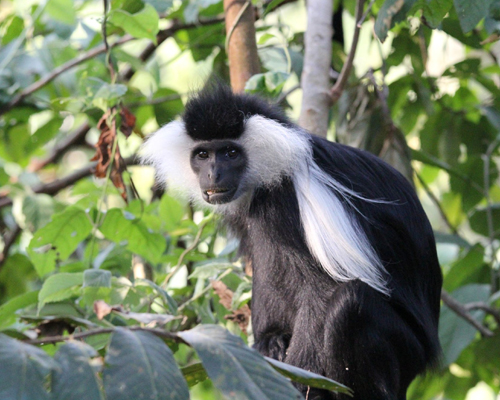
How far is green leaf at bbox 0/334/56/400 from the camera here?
0.98 metres

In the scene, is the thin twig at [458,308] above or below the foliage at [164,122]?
below

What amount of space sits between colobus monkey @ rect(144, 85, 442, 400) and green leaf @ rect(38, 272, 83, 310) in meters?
0.79

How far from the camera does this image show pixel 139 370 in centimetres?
108

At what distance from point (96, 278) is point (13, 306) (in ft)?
2.02

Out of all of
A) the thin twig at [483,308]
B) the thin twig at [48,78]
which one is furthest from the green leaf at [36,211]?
the thin twig at [483,308]

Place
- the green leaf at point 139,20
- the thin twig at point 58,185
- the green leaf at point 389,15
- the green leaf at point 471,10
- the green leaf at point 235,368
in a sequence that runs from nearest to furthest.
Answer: the green leaf at point 235,368 < the green leaf at point 471,10 < the green leaf at point 389,15 < the green leaf at point 139,20 < the thin twig at point 58,185

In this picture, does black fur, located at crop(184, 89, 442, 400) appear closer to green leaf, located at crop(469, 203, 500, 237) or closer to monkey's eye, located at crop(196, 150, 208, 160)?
monkey's eye, located at crop(196, 150, 208, 160)

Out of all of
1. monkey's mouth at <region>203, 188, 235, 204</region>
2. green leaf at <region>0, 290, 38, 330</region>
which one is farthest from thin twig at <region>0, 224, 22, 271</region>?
monkey's mouth at <region>203, 188, 235, 204</region>

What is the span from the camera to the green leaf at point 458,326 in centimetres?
345

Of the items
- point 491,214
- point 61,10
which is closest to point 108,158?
point 61,10

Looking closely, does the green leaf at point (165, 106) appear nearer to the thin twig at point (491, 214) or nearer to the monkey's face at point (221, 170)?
the monkey's face at point (221, 170)

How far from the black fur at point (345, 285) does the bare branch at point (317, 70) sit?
1.36ft

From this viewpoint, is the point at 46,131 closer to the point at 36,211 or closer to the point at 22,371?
the point at 36,211

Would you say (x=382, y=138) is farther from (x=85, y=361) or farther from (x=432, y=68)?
(x=432, y=68)
